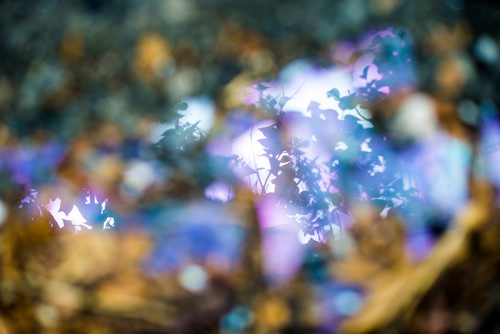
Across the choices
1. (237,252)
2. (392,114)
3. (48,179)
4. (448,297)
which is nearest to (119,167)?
(48,179)

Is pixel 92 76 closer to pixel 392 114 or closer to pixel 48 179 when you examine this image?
pixel 48 179

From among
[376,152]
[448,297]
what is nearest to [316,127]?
[376,152]

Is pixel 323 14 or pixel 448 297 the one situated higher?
pixel 323 14

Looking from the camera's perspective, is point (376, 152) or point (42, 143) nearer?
point (376, 152)

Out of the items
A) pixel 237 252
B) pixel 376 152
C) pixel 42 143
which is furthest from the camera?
pixel 42 143

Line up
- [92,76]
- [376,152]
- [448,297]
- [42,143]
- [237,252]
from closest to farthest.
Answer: [448,297] < [237,252] < [376,152] < [42,143] < [92,76]

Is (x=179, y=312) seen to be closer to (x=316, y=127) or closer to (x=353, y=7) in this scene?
(x=316, y=127)

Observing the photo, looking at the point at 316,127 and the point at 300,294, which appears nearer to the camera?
the point at 300,294

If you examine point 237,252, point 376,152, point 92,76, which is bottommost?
point 237,252

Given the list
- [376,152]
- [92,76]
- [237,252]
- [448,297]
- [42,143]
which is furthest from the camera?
[92,76]
